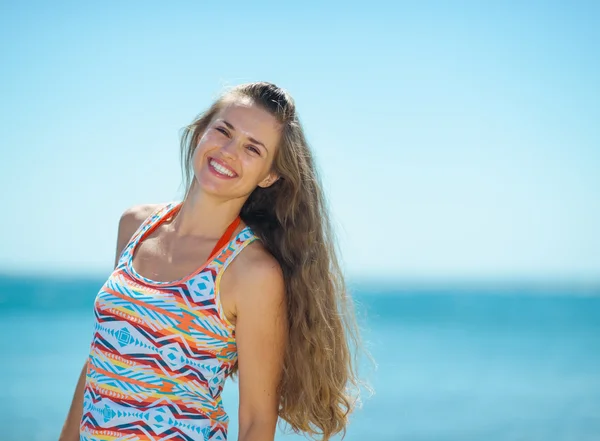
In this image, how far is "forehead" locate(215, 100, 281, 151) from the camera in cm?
274

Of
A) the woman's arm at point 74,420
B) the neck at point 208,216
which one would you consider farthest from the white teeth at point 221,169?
the woman's arm at point 74,420

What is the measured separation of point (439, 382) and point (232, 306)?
11.5 m

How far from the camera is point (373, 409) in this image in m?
10.5

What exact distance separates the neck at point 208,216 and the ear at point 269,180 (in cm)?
10

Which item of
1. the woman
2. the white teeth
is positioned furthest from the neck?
the white teeth

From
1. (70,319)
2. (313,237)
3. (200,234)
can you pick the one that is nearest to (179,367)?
(200,234)

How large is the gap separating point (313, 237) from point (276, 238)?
0.49 ft

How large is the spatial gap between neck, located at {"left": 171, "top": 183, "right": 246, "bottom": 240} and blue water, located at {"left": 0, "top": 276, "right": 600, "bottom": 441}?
0.71 meters

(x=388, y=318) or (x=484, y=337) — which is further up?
(x=484, y=337)

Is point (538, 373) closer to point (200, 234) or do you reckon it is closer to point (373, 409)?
point (373, 409)

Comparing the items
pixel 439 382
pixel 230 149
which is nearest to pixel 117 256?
pixel 230 149

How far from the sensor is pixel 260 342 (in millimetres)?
2600

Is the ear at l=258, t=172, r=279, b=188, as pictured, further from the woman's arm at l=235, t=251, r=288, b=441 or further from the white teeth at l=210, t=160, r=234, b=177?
the woman's arm at l=235, t=251, r=288, b=441

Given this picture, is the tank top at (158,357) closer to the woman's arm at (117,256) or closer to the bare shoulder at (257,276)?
the bare shoulder at (257,276)
